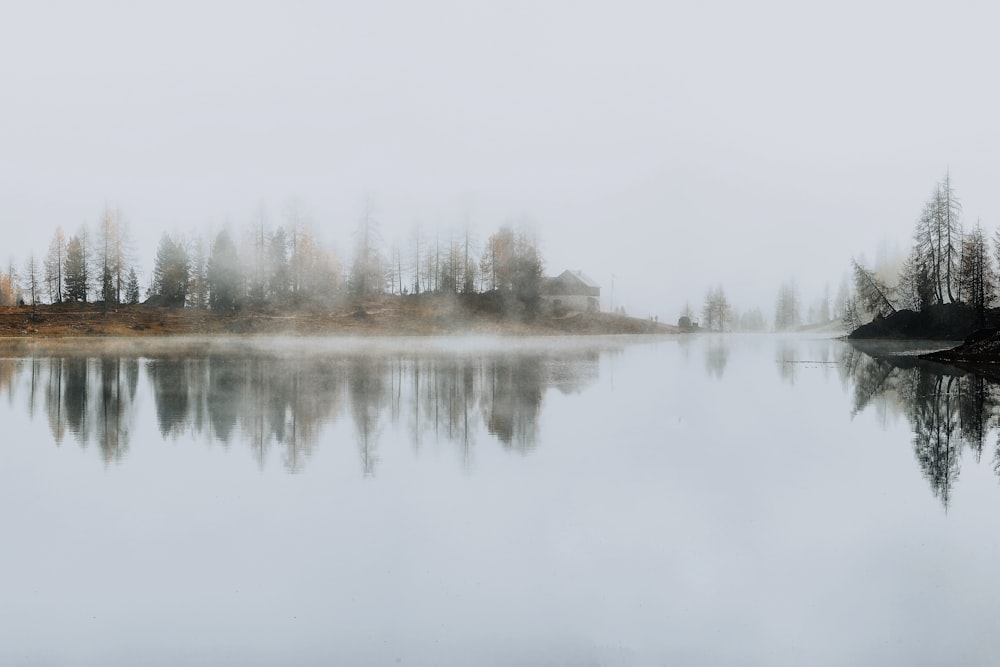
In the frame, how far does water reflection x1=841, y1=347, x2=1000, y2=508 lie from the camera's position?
1223 cm

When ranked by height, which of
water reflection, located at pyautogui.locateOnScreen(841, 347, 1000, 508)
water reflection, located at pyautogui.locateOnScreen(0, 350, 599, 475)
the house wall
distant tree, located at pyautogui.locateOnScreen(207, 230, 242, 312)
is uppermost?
distant tree, located at pyautogui.locateOnScreen(207, 230, 242, 312)

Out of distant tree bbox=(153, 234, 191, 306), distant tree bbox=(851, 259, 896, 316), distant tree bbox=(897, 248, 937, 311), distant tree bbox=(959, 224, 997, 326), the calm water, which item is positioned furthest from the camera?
distant tree bbox=(153, 234, 191, 306)

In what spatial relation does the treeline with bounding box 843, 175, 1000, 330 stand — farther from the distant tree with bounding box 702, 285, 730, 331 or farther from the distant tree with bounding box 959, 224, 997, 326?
the distant tree with bounding box 702, 285, 730, 331

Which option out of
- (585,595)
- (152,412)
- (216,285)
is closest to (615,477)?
(585,595)

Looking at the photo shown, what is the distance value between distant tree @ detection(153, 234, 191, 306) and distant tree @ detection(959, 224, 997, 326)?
92806 millimetres

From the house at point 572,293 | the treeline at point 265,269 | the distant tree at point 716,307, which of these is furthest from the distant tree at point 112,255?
the distant tree at point 716,307

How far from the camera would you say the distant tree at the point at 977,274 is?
63.5m

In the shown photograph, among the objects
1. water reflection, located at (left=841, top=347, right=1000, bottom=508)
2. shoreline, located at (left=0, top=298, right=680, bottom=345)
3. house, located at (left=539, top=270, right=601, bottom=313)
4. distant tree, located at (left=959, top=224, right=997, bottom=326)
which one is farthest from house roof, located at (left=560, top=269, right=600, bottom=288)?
water reflection, located at (left=841, top=347, right=1000, bottom=508)

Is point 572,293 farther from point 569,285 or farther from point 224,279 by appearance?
point 224,279

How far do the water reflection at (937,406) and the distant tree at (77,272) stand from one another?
3791 inches

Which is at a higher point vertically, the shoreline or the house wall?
the house wall

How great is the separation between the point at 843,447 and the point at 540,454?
630cm

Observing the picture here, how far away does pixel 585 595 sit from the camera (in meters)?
→ 6.48

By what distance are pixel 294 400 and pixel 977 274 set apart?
239 feet
